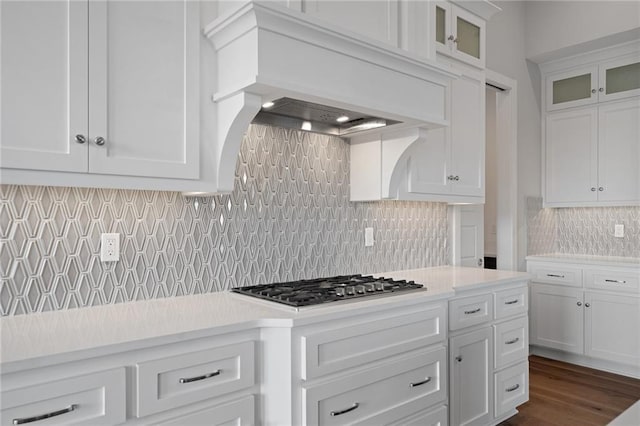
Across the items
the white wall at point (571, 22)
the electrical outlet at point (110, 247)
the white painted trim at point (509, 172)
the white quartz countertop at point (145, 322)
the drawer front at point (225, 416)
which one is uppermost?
the white wall at point (571, 22)

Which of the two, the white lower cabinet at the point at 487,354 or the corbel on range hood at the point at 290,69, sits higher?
the corbel on range hood at the point at 290,69

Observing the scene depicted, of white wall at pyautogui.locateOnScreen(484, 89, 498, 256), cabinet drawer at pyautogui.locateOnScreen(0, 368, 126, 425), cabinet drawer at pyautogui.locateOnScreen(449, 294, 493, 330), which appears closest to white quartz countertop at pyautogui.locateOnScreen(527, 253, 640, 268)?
white wall at pyautogui.locateOnScreen(484, 89, 498, 256)

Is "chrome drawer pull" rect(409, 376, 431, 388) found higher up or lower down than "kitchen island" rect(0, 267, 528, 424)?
lower down

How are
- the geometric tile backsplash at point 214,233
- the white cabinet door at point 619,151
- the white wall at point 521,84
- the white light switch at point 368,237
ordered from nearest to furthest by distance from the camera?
the geometric tile backsplash at point 214,233, the white light switch at point 368,237, the white cabinet door at point 619,151, the white wall at point 521,84

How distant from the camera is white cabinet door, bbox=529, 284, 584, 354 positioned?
3.95m

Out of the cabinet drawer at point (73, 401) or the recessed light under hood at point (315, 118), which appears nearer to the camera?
the cabinet drawer at point (73, 401)

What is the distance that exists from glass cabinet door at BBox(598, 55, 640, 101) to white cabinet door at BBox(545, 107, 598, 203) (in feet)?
0.60

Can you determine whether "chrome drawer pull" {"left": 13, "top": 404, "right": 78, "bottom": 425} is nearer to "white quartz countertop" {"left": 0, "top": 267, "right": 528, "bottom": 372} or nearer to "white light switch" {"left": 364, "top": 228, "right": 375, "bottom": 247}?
"white quartz countertop" {"left": 0, "top": 267, "right": 528, "bottom": 372}

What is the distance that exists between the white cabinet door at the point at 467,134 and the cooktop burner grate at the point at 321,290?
3.26 feet

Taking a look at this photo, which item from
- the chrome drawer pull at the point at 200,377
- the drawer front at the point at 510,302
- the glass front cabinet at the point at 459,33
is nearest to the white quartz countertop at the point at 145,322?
the chrome drawer pull at the point at 200,377

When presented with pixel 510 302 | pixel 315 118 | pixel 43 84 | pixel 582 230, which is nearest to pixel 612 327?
pixel 582 230

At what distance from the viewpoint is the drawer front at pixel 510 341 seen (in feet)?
8.93

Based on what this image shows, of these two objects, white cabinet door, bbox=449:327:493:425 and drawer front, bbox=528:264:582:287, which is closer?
white cabinet door, bbox=449:327:493:425

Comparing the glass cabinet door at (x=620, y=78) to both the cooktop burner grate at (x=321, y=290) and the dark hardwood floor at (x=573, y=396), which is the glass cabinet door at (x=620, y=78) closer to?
the dark hardwood floor at (x=573, y=396)
